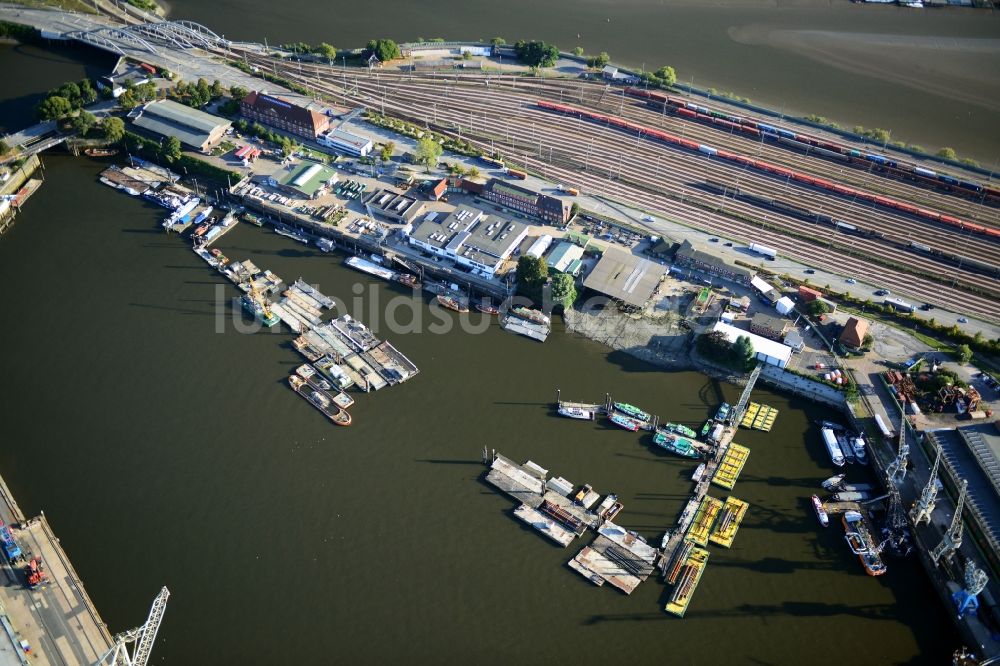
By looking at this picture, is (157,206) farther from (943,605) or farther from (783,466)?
(943,605)

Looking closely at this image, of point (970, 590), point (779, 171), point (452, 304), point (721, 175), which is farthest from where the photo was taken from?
point (721, 175)

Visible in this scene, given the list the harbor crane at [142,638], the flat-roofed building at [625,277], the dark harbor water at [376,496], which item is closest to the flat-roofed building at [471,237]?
the dark harbor water at [376,496]

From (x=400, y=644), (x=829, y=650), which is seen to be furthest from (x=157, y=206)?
(x=829, y=650)

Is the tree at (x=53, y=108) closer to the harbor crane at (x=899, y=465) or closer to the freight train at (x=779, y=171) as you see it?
the freight train at (x=779, y=171)

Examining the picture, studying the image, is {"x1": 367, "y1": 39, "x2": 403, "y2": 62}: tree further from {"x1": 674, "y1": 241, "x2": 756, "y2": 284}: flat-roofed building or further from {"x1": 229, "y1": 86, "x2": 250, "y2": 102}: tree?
{"x1": 674, "y1": 241, "x2": 756, "y2": 284}: flat-roofed building

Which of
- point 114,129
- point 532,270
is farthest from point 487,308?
point 114,129

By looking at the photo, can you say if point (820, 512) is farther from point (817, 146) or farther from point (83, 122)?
point (83, 122)

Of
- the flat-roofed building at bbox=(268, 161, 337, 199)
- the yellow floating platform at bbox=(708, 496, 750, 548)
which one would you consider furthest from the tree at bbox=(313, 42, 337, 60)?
the yellow floating platform at bbox=(708, 496, 750, 548)
